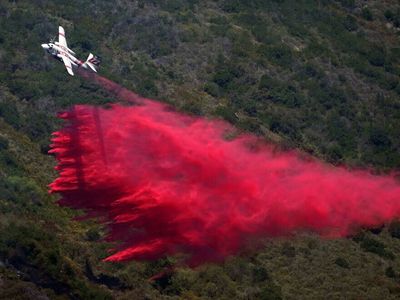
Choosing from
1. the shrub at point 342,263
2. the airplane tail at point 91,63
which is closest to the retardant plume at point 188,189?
the shrub at point 342,263

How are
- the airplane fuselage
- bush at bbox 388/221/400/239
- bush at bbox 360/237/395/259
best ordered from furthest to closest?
bush at bbox 388/221/400/239, bush at bbox 360/237/395/259, the airplane fuselage

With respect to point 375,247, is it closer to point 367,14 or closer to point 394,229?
point 394,229

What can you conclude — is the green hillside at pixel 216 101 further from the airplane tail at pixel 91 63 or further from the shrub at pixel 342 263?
the airplane tail at pixel 91 63

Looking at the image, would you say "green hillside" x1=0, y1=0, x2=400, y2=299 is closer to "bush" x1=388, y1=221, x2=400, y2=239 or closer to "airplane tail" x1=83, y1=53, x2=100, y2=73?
"bush" x1=388, y1=221, x2=400, y2=239

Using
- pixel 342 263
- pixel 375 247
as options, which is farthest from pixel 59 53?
pixel 375 247

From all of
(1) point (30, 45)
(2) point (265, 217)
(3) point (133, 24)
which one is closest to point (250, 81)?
(3) point (133, 24)

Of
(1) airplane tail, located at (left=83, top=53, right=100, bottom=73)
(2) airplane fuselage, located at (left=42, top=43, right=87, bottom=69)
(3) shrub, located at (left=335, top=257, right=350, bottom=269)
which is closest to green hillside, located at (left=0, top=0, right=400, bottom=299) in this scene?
(3) shrub, located at (left=335, top=257, right=350, bottom=269)
